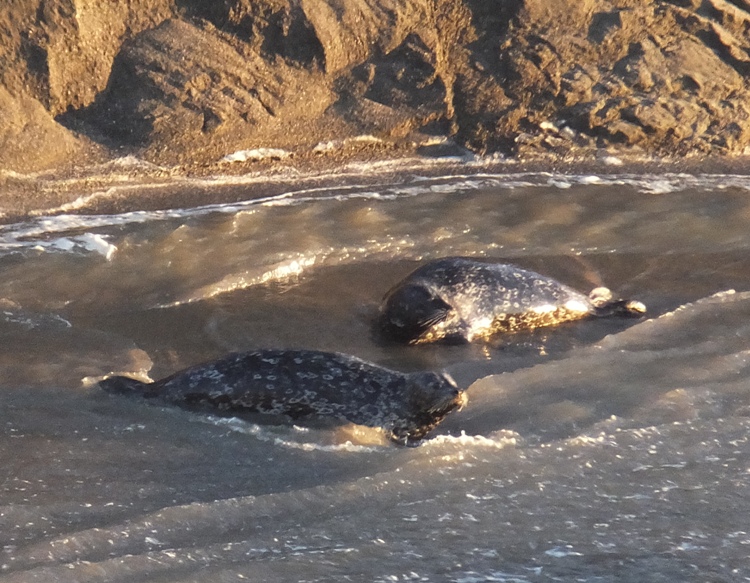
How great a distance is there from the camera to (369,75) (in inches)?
356

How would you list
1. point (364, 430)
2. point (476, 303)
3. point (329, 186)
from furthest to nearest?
point (329, 186), point (476, 303), point (364, 430)

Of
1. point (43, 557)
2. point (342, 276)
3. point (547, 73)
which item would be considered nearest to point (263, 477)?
point (43, 557)

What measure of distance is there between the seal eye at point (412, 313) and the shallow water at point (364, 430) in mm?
144

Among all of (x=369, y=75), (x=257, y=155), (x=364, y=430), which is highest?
(x=369, y=75)

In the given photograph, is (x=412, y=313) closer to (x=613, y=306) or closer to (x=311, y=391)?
(x=311, y=391)

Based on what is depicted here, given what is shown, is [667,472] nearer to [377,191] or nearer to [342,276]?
[342,276]

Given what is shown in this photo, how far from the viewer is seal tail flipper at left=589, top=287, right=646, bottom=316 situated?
6.34m

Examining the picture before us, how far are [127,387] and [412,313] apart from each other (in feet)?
5.60

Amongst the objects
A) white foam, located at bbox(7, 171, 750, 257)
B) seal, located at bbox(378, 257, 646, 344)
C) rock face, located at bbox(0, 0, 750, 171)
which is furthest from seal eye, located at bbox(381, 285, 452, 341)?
rock face, located at bbox(0, 0, 750, 171)

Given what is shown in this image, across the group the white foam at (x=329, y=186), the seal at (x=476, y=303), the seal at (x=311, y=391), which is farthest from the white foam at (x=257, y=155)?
the seal at (x=311, y=391)

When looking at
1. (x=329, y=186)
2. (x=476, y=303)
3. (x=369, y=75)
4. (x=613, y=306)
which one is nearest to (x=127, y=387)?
(x=476, y=303)

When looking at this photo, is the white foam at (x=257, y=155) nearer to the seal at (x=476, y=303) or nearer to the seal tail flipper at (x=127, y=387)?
the seal at (x=476, y=303)

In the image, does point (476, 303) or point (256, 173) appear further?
point (256, 173)

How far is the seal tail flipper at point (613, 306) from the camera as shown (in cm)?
634
